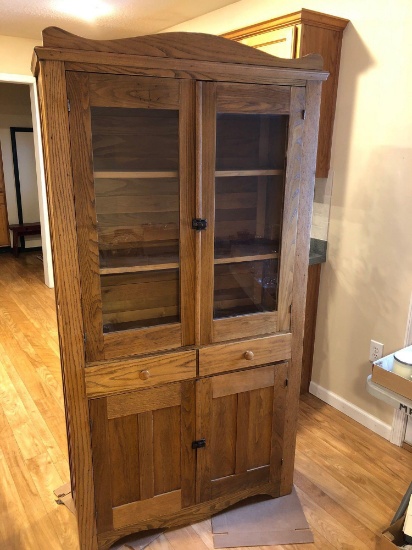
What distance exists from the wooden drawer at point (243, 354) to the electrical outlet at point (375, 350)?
31.3 inches

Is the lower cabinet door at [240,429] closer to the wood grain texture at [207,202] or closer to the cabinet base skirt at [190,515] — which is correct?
the cabinet base skirt at [190,515]

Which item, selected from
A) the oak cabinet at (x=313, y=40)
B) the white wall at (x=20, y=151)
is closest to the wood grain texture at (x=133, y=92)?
the oak cabinet at (x=313, y=40)

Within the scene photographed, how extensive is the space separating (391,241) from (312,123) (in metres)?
0.92

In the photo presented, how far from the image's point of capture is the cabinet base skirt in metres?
1.76

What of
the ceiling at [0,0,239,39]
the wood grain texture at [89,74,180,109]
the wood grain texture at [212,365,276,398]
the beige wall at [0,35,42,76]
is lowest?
the wood grain texture at [212,365,276,398]

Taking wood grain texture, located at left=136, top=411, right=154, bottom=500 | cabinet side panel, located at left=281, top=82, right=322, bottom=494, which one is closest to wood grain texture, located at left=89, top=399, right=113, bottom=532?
wood grain texture, located at left=136, top=411, right=154, bottom=500

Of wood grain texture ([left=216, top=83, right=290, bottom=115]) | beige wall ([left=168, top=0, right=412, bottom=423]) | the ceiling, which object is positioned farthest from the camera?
the ceiling

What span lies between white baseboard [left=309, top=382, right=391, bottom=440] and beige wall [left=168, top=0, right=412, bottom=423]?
0.03 metres

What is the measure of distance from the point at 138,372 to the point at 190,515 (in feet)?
2.32

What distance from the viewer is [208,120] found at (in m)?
1.53

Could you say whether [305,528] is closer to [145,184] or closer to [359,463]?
[359,463]

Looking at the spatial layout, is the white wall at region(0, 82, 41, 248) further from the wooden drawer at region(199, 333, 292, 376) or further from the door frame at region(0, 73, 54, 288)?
the wooden drawer at region(199, 333, 292, 376)

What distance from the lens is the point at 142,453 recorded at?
1.72 m

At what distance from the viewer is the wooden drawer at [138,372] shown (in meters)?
1.59
